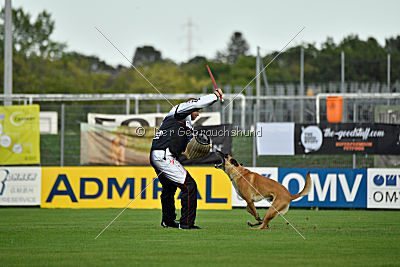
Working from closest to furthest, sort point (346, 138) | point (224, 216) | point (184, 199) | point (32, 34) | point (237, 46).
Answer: point (184, 199)
point (224, 216)
point (346, 138)
point (32, 34)
point (237, 46)

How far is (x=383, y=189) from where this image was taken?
677 inches

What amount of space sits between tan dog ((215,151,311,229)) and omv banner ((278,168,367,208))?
17.9ft

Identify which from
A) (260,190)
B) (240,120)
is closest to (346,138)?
(240,120)

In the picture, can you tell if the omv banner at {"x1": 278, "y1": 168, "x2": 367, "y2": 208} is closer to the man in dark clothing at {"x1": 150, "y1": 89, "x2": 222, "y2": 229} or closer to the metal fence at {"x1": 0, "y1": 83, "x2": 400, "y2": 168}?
the metal fence at {"x1": 0, "y1": 83, "x2": 400, "y2": 168}

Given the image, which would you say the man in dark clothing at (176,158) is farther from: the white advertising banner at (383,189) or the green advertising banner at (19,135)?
the green advertising banner at (19,135)

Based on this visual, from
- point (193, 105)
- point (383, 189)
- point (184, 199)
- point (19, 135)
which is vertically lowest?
point (383, 189)

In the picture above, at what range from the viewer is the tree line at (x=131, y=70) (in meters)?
41.2

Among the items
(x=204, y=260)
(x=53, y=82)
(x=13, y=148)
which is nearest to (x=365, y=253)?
(x=204, y=260)

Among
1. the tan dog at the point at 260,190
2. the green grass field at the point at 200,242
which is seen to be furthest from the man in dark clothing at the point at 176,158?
the tan dog at the point at 260,190

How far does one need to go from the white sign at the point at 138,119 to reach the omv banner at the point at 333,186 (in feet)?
8.52

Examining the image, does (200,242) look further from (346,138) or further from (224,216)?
(346,138)

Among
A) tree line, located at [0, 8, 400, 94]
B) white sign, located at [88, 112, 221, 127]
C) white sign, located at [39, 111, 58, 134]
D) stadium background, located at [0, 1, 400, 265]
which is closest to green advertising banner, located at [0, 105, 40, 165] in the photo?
white sign, located at [39, 111, 58, 134]

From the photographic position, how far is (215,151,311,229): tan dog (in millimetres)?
11289

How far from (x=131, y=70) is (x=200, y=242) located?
44253 mm
